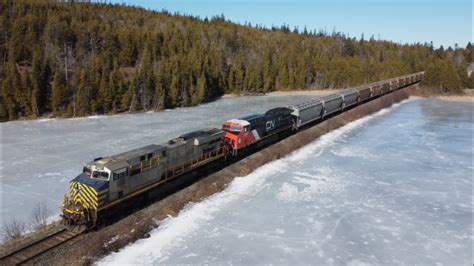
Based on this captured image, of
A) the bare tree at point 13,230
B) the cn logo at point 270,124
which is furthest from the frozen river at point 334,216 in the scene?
the bare tree at point 13,230

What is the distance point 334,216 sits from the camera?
1888cm

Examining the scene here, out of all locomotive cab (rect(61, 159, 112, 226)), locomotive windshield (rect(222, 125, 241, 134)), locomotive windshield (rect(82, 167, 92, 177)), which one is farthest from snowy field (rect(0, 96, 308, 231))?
locomotive windshield (rect(222, 125, 241, 134))

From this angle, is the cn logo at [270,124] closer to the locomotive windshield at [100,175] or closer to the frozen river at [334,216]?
the frozen river at [334,216]

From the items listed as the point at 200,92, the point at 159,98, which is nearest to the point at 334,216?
the point at 159,98

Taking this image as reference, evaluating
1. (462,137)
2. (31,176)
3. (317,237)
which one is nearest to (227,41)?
(462,137)

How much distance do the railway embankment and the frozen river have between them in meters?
0.50

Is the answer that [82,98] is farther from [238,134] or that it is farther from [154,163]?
[154,163]

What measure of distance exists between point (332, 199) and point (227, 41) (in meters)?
107

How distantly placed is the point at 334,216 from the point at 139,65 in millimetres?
77072

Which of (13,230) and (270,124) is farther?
(270,124)

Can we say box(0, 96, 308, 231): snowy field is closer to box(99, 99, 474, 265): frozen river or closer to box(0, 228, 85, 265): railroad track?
box(0, 228, 85, 265): railroad track

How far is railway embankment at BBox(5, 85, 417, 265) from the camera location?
1430 centimetres

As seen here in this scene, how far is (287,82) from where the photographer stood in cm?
10012

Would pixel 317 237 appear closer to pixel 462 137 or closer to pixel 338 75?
pixel 462 137
